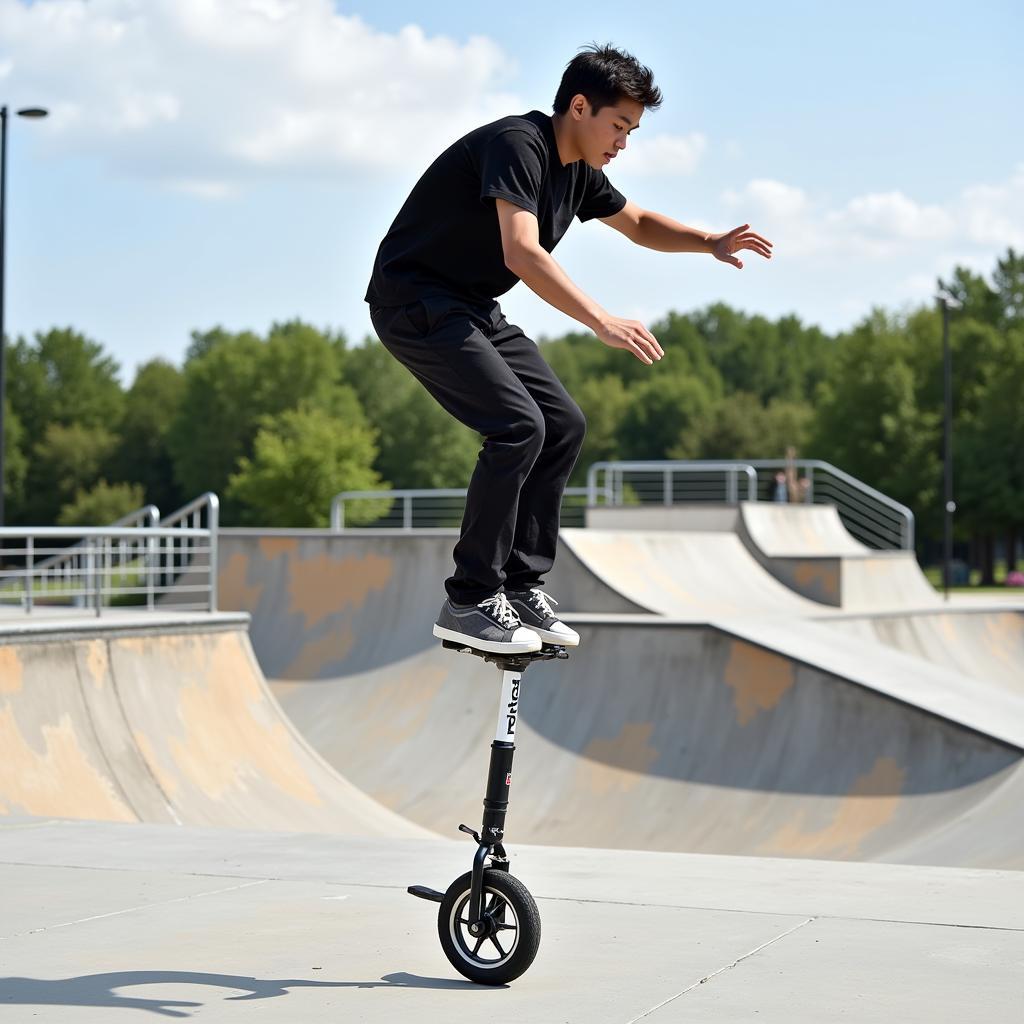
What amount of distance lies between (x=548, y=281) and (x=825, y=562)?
2021cm

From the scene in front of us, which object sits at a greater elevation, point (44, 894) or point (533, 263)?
point (533, 263)

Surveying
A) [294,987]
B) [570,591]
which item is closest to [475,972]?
[294,987]

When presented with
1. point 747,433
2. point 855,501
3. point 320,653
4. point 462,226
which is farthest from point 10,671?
point 747,433

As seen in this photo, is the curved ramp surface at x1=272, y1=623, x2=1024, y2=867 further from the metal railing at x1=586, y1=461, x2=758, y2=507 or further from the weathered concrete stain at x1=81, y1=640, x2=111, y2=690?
the metal railing at x1=586, y1=461, x2=758, y2=507

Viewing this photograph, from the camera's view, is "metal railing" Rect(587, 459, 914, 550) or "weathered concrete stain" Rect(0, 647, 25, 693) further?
"metal railing" Rect(587, 459, 914, 550)

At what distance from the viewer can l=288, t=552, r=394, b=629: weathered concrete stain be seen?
709 inches

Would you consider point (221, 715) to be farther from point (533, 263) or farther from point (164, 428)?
point (164, 428)

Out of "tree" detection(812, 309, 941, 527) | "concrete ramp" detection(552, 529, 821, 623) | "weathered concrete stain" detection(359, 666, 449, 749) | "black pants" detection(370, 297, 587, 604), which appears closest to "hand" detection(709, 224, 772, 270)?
"black pants" detection(370, 297, 587, 604)

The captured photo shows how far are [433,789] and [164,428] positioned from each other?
7692cm

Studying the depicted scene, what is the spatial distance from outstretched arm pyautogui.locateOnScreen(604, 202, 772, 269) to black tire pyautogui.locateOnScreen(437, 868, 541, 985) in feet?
6.62

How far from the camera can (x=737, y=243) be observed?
4.49 metres

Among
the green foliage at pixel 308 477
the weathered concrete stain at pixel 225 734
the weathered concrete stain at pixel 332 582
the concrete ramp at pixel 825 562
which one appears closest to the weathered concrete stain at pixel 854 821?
the weathered concrete stain at pixel 225 734

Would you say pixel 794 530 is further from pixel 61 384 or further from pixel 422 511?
pixel 61 384

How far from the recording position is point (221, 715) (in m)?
12.0
